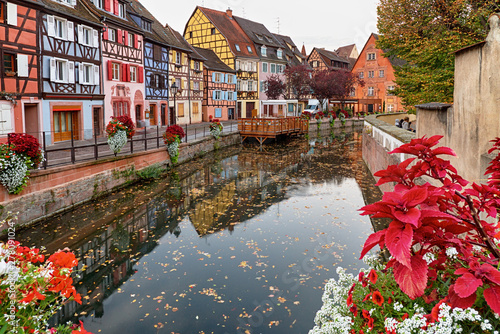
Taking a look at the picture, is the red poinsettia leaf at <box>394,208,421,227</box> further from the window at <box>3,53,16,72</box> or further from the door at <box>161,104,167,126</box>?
the door at <box>161,104,167,126</box>

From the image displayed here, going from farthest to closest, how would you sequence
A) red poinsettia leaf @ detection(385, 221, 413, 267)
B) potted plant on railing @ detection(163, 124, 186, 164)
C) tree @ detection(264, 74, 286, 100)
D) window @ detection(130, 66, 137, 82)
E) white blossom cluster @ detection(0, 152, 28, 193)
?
tree @ detection(264, 74, 286, 100)
window @ detection(130, 66, 137, 82)
potted plant on railing @ detection(163, 124, 186, 164)
white blossom cluster @ detection(0, 152, 28, 193)
red poinsettia leaf @ detection(385, 221, 413, 267)

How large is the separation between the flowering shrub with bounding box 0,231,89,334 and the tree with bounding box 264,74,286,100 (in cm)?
5343

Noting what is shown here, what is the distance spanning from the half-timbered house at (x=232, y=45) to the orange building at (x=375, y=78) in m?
21.7

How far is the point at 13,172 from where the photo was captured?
1080 cm

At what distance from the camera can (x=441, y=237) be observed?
85.0 inches

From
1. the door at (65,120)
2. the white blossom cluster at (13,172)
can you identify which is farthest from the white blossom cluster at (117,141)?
the door at (65,120)

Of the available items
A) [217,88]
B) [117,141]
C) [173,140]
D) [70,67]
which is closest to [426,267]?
[117,141]

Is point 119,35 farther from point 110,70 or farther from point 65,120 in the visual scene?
point 65,120

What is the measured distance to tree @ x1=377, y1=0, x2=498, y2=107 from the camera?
16016mm

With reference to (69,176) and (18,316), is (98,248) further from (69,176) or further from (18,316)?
(18,316)

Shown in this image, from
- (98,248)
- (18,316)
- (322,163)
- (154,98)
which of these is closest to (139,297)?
(98,248)

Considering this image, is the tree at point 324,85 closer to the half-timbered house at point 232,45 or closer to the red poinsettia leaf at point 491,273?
the half-timbered house at point 232,45

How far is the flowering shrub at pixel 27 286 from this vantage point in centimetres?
252

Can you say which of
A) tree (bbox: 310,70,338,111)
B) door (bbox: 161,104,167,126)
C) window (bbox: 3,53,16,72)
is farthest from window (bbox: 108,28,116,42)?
tree (bbox: 310,70,338,111)
